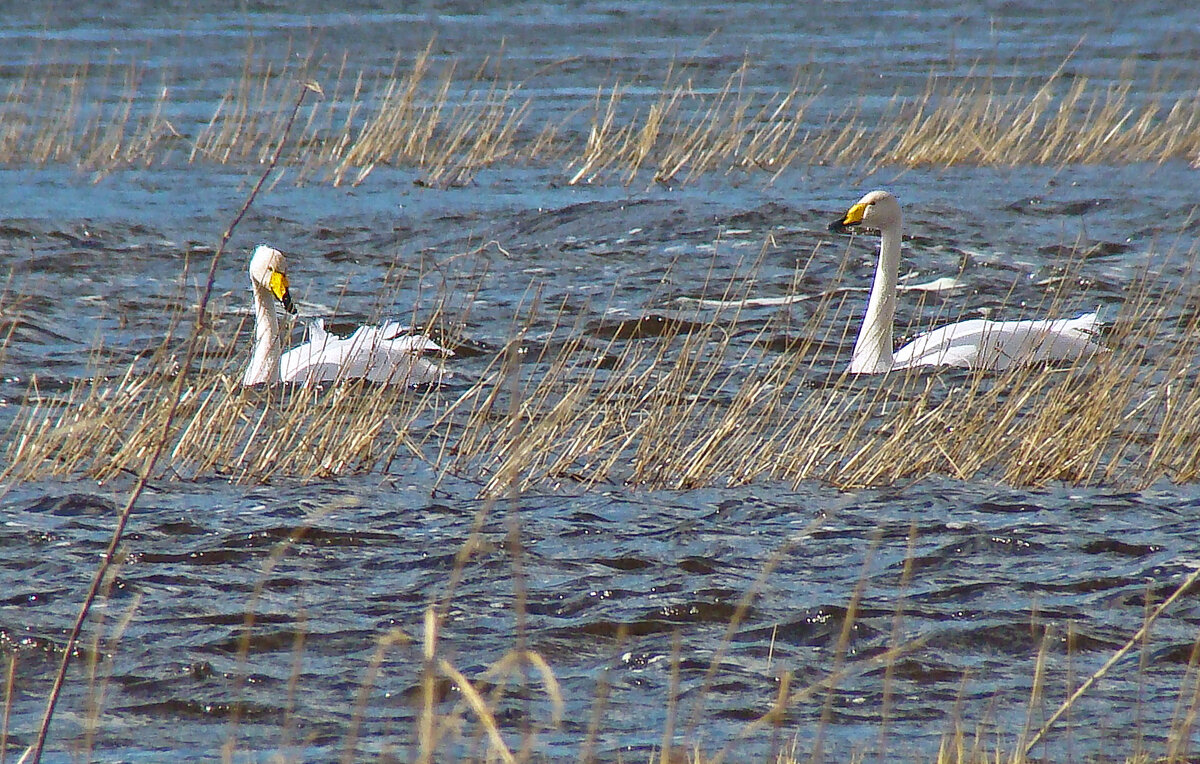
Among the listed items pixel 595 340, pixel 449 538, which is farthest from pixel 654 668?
pixel 595 340

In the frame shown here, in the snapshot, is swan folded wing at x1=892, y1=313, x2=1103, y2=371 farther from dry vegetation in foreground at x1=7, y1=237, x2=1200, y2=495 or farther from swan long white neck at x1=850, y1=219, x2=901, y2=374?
dry vegetation in foreground at x1=7, y1=237, x2=1200, y2=495

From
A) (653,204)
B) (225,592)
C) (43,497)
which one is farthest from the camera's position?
(653,204)

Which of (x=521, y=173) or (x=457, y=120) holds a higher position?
(x=457, y=120)

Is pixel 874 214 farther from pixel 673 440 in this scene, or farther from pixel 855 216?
pixel 673 440

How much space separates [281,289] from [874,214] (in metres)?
3.55

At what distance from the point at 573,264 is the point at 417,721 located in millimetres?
9091

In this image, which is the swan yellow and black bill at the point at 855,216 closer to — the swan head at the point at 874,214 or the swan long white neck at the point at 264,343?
the swan head at the point at 874,214

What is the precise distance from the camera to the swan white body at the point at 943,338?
9219 millimetres

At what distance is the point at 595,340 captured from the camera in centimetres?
1123

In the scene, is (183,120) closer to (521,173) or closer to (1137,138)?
(521,173)

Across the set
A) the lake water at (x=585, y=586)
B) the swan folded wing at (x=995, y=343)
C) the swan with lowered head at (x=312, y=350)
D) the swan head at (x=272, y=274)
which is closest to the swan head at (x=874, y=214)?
the swan folded wing at (x=995, y=343)

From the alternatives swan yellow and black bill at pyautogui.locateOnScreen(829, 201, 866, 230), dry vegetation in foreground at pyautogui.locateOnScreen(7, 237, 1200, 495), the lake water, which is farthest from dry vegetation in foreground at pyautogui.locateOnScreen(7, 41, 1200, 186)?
dry vegetation in foreground at pyautogui.locateOnScreen(7, 237, 1200, 495)

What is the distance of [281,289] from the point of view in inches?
366

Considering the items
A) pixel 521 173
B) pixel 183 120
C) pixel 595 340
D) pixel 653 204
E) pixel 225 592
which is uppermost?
pixel 183 120
